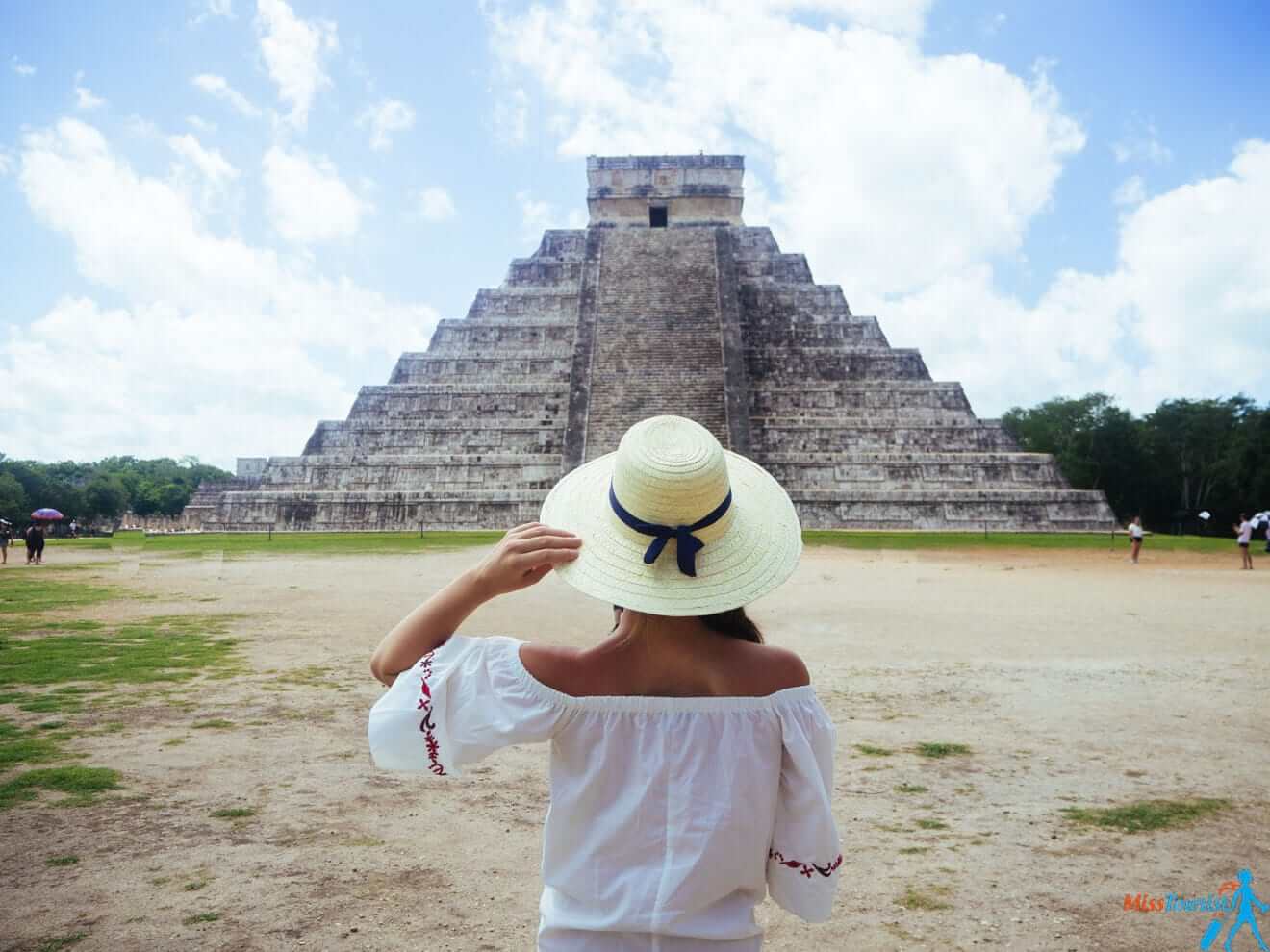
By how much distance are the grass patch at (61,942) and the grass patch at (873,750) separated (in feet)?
10.3

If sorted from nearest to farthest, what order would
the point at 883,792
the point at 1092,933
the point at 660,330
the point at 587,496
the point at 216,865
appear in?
1. the point at 587,496
2. the point at 1092,933
3. the point at 216,865
4. the point at 883,792
5. the point at 660,330

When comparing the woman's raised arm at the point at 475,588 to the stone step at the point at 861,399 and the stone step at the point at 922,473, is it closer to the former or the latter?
the stone step at the point at 922,473

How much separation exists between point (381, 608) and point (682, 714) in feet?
27.0

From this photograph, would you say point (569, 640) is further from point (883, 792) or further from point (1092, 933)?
point (1092, 933)

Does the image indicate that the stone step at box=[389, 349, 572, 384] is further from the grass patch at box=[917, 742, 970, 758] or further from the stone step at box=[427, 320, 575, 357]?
the grass patch at box=[917, 742, 970, 758]

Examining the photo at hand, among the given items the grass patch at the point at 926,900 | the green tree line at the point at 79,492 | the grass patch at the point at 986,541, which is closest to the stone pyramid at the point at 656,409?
the grass patch at the point at 986,541

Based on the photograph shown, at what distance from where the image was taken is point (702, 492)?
1.54 meters

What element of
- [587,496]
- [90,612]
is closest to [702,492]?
[587,496]

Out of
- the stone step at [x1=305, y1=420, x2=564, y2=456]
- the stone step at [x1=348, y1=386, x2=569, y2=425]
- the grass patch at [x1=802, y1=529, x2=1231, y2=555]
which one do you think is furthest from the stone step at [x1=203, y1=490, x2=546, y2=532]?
the grass patch at [x1=802, y1=529, x2=1231, y2=555]

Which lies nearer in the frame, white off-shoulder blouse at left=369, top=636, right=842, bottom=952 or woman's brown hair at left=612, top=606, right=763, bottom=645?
white off-shoulder blouse at left=369, top=636, right=842, bottom=952

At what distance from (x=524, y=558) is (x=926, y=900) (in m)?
2.04

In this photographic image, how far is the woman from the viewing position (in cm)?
154

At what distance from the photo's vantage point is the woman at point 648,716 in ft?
5.05

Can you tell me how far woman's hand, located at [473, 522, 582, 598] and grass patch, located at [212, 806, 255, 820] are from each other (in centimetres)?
248
